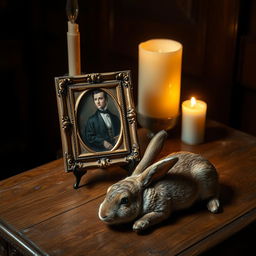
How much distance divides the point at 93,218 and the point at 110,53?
1032mm

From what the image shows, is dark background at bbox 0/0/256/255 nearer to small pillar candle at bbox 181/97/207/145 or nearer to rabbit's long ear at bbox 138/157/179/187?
small pillar candle at bbox 181/97/207/145

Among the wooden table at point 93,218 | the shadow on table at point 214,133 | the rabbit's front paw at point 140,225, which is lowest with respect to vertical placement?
the wooden table at point 93,218

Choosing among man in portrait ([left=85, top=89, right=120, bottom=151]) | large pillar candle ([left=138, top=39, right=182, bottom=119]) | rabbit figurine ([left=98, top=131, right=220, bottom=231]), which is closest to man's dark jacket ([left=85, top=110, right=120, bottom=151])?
Result: man in portrait ([left=85, top=89, right=120, bottom=151])

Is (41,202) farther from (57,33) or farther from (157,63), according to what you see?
(57,33)

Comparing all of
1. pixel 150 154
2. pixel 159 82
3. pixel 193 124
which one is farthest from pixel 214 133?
pixel 150 154

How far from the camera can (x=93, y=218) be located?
3.41ft

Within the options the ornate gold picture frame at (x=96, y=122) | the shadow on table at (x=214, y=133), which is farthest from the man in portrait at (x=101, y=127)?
the shadow on table at (x=214, y=133)

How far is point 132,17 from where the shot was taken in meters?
1.86

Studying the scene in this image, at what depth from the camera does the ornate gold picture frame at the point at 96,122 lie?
1122 millimetres

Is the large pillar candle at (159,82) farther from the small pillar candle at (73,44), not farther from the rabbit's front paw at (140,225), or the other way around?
the rabbit's front paw at (140,225)

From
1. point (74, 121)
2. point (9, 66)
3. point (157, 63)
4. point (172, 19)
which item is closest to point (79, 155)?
point (74, 121)

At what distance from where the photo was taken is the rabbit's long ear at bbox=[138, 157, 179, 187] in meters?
1.00

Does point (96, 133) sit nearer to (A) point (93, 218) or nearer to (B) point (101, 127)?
(B) point (101, 127)

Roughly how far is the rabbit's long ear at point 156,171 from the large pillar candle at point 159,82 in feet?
1.10
